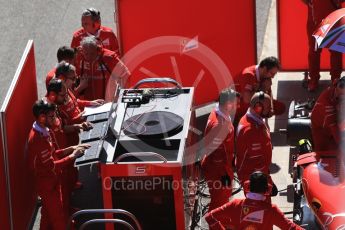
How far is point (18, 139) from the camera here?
10.4m

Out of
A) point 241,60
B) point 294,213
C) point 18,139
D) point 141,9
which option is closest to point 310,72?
point 241,60

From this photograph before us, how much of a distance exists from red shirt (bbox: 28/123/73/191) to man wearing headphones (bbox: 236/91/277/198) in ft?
5.87

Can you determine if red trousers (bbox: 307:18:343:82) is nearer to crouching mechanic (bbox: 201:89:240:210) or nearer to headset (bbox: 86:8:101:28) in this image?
headset (bbox: 86:8:101:28)

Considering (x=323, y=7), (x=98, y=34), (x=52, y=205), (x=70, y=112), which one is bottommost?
(x=52, y=205)

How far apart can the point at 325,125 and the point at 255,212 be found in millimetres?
1839

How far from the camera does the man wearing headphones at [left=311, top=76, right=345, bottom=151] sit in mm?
10055

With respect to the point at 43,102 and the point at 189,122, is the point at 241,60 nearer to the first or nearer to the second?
the point at 189,122

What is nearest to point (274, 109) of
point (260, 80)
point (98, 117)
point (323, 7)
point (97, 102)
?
point (260, 80)

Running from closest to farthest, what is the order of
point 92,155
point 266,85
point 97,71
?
point 92,155 → point 266,85 → point 97,71

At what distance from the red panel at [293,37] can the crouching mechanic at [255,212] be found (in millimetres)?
5039

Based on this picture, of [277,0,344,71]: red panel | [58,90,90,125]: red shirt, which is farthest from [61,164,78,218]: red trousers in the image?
[277,0,344,71]: red panel

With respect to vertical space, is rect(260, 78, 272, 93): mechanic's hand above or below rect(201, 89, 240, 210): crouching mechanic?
above

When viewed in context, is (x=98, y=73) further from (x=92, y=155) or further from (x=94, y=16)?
(x=92, y=155)

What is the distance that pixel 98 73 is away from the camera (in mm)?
11586
